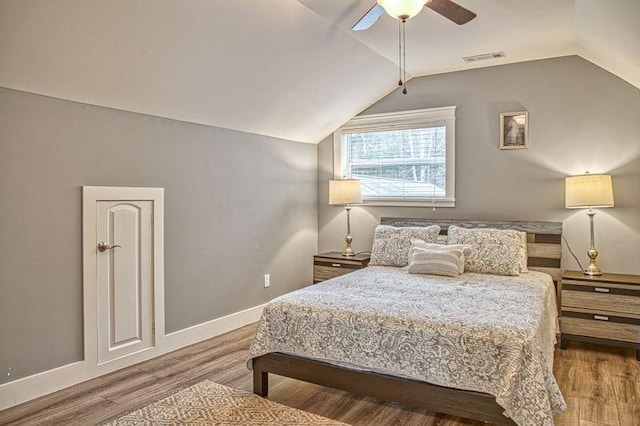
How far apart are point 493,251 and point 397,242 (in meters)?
0.89

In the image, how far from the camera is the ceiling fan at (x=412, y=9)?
2.32 m

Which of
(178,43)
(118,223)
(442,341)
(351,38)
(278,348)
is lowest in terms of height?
(278,348)

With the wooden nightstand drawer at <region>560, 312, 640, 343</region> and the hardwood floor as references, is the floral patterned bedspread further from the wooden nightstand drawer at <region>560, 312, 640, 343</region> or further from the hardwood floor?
the wooden nightstand drawer at <region>560, 312, 640, 343</region>

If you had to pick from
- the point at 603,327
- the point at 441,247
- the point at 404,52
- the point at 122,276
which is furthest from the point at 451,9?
the point at 122,276

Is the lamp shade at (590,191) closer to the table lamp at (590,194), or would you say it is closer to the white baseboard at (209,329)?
the table lamp at (590,194)

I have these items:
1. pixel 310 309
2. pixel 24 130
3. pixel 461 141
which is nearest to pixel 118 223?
pixel 24 130

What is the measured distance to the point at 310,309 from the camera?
2.77 meters

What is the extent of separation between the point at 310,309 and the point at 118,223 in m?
1.66

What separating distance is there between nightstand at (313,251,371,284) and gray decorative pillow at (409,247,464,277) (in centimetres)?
85

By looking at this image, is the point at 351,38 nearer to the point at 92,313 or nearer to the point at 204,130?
the point at 204,130

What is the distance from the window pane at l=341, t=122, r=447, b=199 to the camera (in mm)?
4863

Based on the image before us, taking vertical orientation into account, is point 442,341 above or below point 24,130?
below

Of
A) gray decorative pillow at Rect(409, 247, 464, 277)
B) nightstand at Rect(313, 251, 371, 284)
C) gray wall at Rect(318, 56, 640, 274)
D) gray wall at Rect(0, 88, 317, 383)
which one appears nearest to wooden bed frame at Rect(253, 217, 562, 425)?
gray wall at Rect(0, 88, 317, 383)

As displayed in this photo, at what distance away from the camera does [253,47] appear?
3.40 m
